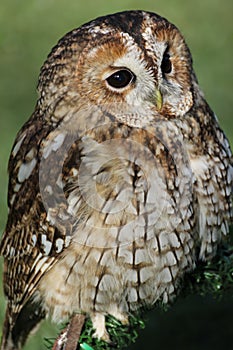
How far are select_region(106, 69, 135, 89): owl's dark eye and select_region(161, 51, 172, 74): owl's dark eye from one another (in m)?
0.16

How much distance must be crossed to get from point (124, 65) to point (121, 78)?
0.05 meters

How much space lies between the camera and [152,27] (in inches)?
118

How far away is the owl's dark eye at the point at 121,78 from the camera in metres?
2.96

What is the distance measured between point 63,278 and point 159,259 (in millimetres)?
390

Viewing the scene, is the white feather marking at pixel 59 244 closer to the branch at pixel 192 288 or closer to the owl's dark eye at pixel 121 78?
the branch at pixel 192 288

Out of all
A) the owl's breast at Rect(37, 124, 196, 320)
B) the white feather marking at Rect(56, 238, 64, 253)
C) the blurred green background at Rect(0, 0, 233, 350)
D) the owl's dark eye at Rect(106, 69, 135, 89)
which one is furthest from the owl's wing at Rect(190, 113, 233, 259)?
the blurred green background at Rect(0, 0, 233, 350)

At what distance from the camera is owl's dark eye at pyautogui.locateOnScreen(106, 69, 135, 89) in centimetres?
296

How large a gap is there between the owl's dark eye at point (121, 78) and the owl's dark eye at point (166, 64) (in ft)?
0.52

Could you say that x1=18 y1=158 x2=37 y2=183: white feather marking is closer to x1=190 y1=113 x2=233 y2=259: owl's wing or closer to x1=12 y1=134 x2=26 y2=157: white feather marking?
x1=12 y1=134 x2=26 y2=157: white feather marking

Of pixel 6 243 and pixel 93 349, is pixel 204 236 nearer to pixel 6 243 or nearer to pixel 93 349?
pixel 93 349

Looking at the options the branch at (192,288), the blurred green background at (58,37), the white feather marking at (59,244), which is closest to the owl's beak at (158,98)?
the white feather marking at (59,244)

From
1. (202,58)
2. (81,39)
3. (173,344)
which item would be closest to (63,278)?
(81,39)

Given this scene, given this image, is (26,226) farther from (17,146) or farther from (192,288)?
(192,288)

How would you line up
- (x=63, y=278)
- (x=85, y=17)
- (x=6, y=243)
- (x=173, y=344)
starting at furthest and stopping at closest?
1. (x=85, y=17)
2. (x=173, y=344)
3. (x=6, y=243)
4. (x=63, y=278)
